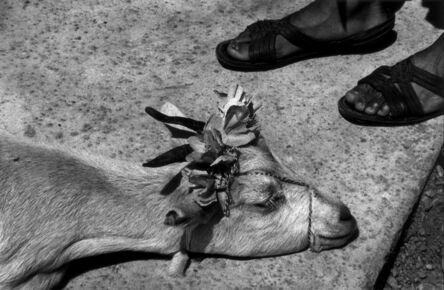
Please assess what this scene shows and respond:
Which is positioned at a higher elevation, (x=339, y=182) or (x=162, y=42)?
(x=162, y=42)

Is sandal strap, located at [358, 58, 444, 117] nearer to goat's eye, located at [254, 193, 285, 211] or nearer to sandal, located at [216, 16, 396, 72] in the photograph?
sandal, located at [216, 16, 396, 72]

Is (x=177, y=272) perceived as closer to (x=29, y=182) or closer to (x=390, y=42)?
(x=29, y=182)

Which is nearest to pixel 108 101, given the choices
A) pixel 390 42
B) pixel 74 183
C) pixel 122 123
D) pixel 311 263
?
pixel 122 123

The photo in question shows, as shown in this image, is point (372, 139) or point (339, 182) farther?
point (372, 139)

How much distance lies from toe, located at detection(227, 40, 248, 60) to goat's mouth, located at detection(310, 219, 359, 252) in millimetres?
1527

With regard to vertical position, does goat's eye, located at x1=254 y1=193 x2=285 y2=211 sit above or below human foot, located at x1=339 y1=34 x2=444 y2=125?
above

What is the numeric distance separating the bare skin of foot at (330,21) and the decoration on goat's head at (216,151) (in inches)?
59.7

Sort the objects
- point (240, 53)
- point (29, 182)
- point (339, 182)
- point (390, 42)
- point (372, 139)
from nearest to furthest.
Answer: point (29, 182) → point (339, 182) → point (372, 139) → point (240, 53) → point (390, 42)

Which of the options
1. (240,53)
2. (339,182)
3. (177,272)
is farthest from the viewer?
(240,53)

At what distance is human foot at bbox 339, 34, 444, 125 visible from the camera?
14.5 feet

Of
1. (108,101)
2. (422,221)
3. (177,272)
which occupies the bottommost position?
(422,221)

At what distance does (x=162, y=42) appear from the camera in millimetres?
5004

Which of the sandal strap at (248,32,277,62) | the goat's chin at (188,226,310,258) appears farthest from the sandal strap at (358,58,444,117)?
the goat's chin at (188,226,310,258)

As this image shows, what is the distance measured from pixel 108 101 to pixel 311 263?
171cm
